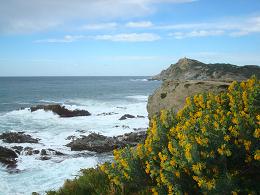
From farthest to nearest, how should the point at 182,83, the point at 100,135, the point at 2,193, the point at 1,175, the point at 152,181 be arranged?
the point at 100,135, the point at 1,175, the point at 2,193, the point at 182,83, the point at 152,181

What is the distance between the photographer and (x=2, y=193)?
13.6 m

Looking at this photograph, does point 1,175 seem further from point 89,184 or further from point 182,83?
point 89,184

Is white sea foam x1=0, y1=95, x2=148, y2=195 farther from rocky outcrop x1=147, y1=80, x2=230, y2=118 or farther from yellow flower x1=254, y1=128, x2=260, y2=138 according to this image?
→ yellow flower x1=254, y1=128, x2=260, y2=138

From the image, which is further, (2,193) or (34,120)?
(34,120)

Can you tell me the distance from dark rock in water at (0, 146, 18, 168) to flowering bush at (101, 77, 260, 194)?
1436 centimetres

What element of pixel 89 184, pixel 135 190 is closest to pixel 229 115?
pixel 135 190

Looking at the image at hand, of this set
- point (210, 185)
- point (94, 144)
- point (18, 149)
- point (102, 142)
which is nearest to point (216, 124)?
point (210, 185)

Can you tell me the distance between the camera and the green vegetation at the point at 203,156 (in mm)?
4789

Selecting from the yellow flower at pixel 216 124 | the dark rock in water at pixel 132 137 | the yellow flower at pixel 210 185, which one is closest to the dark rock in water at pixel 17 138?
the dark rock in water at pixel 132 137

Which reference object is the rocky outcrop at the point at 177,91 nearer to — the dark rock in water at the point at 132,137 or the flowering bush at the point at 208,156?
the flowering bush at the point at 208,156

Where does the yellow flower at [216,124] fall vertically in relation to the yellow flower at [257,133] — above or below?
above

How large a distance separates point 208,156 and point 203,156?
0.09m

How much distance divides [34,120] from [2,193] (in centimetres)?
2386

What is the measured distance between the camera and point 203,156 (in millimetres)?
4891
